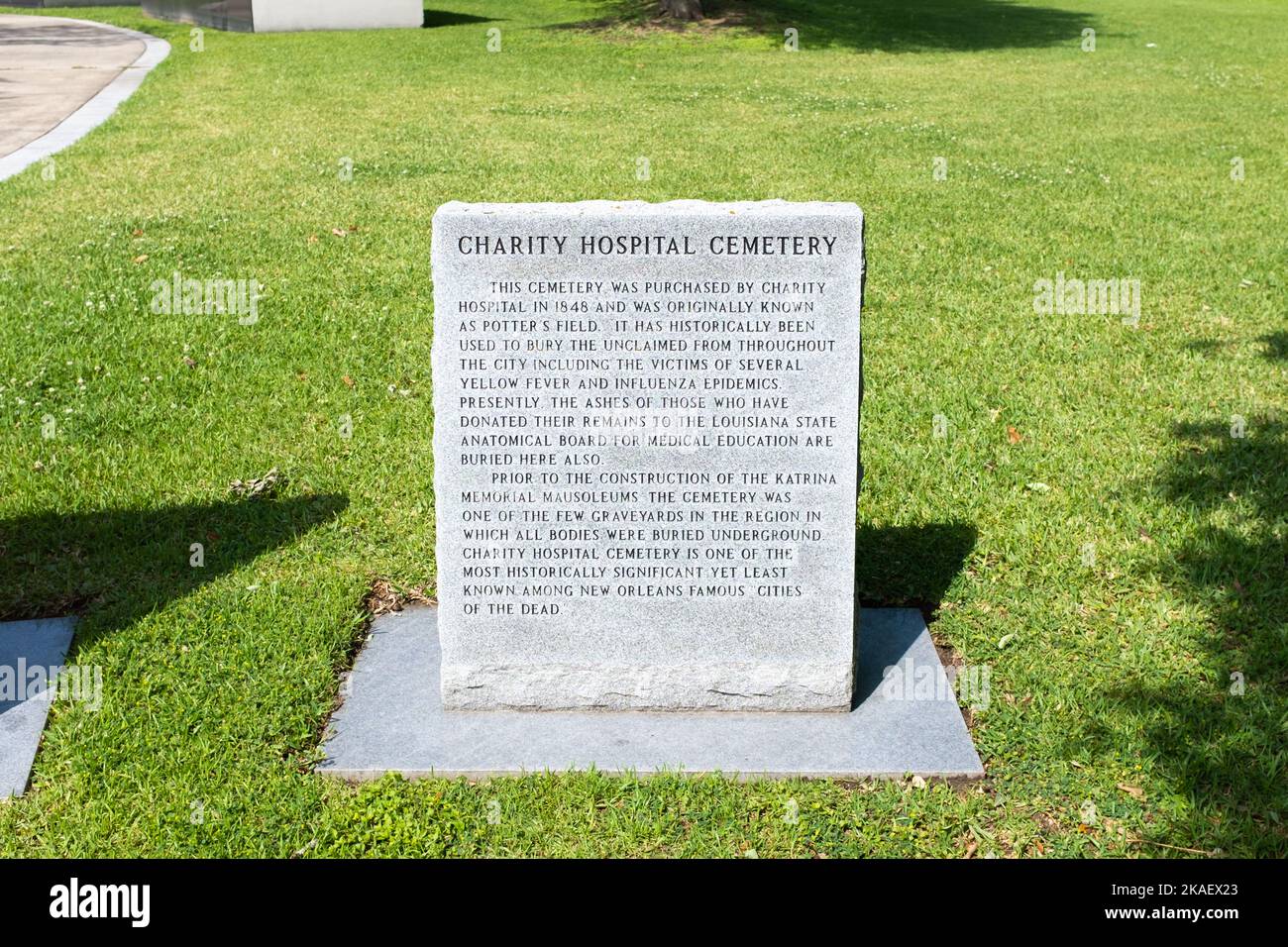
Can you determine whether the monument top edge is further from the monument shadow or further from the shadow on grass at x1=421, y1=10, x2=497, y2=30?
the shadow on grass at x1=421, y1=10, x2=497, y2=30

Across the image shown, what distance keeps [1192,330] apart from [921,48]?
18355mm

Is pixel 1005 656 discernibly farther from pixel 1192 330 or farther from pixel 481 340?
pixel 1192 330

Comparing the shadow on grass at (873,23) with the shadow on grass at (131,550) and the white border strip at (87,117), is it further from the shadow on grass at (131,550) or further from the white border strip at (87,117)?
the shadow on grass at (131,550)

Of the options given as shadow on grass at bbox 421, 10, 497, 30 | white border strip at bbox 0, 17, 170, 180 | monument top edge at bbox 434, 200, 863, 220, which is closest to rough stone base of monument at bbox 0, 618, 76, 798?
monument top edge at bbox 434, 200, 863, 220

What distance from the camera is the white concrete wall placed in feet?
89.6

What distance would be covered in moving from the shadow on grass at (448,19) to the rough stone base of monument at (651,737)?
2543cm

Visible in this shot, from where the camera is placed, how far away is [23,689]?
15.7 ft

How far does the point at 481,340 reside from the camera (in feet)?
14.2

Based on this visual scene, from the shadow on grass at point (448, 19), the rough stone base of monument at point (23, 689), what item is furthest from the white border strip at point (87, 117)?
the rough stone base of monument at point (23, 689)

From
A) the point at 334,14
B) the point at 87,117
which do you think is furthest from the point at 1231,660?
the point at 334,14

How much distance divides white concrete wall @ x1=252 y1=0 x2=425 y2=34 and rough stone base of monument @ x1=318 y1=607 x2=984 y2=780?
82.0ft

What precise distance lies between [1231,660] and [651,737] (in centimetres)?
205

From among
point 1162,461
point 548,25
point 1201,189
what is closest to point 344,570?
point 1162,461

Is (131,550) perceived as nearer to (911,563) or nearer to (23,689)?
(23,689)
